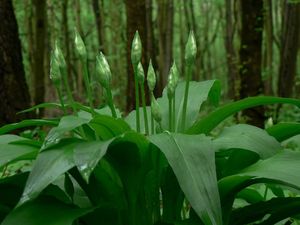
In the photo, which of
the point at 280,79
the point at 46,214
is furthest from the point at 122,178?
the point at 280,79

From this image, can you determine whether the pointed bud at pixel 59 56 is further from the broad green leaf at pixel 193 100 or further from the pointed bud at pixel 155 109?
the broad green leaf at pixel 193 100

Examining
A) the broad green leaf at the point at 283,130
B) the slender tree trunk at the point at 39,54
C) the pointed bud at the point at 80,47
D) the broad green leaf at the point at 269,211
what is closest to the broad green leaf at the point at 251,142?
the broad green leaf at the point at 283,130

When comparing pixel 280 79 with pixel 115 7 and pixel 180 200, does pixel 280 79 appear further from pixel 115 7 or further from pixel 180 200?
pixel 180 200

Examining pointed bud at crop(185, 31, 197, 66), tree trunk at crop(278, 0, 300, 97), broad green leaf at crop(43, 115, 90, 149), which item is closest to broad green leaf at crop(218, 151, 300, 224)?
pointed bud at crop(185, 31, 197, 66)

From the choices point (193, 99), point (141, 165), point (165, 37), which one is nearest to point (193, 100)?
point (193, 99)

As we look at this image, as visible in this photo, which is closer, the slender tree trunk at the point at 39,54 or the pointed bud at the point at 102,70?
the pointed bud at the point at 102,70

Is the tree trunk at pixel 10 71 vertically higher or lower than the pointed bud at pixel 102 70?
lower

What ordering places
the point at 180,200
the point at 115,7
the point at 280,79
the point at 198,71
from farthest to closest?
the point at 198,71 < the point at 115,7 < the point at 280,79 < the point at 180,200
